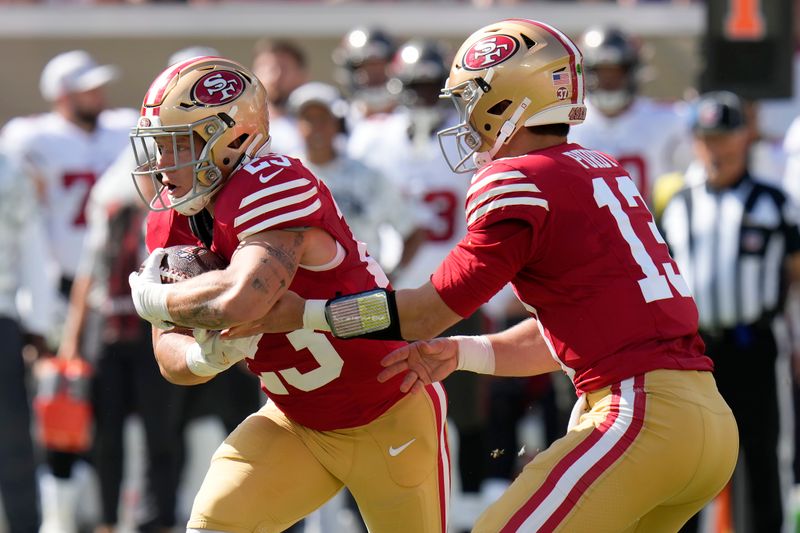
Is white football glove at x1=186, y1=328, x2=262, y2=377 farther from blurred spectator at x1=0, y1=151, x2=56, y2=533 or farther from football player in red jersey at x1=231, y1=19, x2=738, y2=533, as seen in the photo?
blurred spectator at x1=0, y1=151, x2=56, y2=533

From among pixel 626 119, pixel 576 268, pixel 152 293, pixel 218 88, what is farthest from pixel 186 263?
pixel 626 119

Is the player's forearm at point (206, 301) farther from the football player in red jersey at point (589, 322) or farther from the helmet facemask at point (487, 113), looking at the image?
the helmet facemask at point (487, 113)

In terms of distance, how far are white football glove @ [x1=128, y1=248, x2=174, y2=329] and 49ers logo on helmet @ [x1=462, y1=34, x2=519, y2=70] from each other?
94 cm

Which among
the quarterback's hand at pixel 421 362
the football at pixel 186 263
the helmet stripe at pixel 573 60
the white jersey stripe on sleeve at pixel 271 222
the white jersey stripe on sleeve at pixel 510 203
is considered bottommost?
the quarterback's hand at pixel 421 362

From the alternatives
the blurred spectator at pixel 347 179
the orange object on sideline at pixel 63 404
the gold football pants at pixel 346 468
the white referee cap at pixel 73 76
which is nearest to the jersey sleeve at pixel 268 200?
the gold football pants at pixel 346 468

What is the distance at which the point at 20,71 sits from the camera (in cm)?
1012

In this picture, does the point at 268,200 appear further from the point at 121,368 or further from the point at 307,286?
the point at 121,368

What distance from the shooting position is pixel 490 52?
3857 millimetres

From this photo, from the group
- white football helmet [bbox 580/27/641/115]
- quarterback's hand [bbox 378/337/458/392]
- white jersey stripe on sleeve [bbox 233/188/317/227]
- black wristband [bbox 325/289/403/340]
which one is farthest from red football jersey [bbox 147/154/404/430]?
white football helmet [bbox 580/27/641/115]

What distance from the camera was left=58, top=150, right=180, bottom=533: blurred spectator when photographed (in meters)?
6.86

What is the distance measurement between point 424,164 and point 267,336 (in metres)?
3.16

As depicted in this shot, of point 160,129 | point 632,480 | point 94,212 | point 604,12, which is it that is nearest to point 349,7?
point 604,12

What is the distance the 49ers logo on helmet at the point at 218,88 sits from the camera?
3941 millimetres

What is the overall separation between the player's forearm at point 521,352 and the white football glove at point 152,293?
888mm
